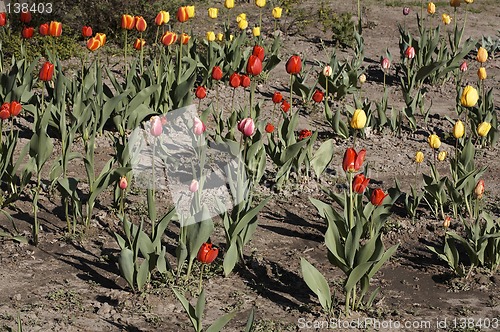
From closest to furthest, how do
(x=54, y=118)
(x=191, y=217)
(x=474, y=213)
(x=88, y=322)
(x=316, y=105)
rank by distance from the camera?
1. (x=88, y=322)
2. (x=191, y=217)
3. (x=474, y=213)
4. (x=54, y=118)
5. (x=316, y=105)

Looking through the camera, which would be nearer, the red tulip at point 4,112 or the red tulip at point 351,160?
the red tulip at point 351,160

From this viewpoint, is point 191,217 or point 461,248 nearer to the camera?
point 191,217

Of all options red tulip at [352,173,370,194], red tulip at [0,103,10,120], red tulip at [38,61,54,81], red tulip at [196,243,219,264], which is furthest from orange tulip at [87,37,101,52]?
red tulip at [352,173,370,194]

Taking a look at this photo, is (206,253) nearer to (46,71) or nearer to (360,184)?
(360,184)

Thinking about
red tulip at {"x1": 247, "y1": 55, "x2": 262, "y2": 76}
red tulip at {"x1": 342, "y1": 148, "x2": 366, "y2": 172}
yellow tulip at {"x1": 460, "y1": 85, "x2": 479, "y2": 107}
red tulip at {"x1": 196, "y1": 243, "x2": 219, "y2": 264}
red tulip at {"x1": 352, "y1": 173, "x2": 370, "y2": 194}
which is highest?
red tulip at {"x1": 247, "y1": 55, "x2": 262, "y2": 76}

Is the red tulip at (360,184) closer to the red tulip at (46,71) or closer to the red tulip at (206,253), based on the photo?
the red tulip at (206,253)

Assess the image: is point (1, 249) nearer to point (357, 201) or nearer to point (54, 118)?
point (54, 118)

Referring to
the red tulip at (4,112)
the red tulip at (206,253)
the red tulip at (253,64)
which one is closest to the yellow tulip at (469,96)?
the red tulip at (253,64)

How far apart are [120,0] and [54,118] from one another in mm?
2907

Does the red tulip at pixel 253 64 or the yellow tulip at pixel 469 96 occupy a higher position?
the red tulip at pixel 253 64

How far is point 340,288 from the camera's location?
4289 millimetres

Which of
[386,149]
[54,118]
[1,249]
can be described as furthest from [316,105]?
[1,249]

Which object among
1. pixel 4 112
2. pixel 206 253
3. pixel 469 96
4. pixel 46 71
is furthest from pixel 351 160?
pixel 46 71

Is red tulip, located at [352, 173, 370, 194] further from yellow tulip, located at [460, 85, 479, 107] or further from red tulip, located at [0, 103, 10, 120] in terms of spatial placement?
red tulip, located at [0, 103, 10, 120]
